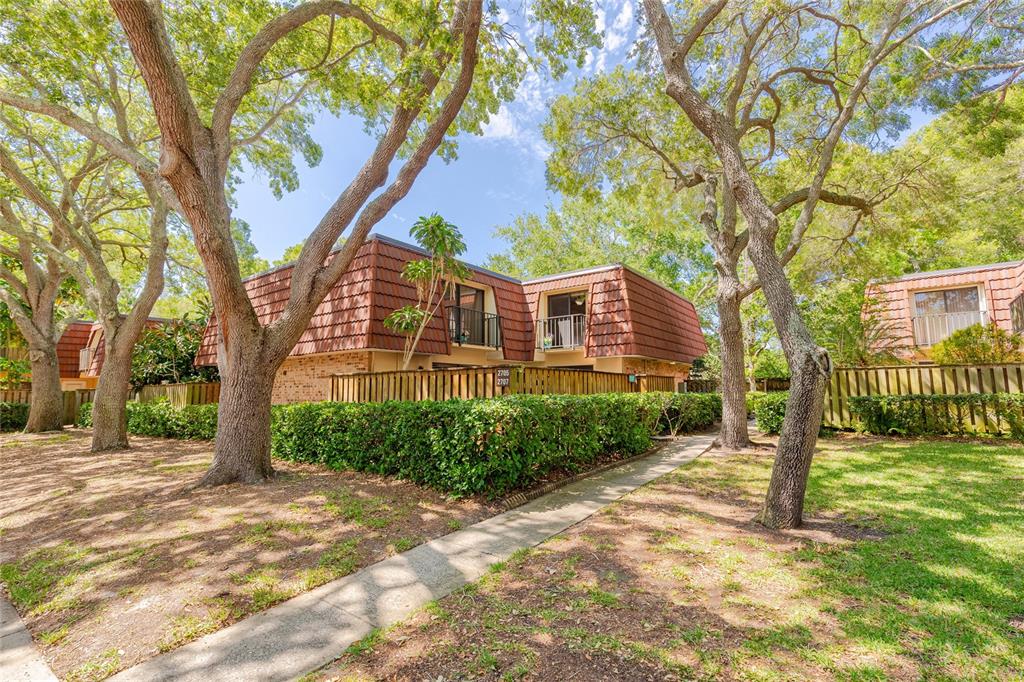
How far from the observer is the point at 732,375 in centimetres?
1055

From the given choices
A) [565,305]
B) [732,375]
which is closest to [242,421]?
[732,375]

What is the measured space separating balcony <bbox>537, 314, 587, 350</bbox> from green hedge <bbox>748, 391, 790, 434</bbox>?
20.2ft

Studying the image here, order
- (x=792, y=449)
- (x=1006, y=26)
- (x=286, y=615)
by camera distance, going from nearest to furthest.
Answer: (x=286, y=615)
(x=792, y=449)
(x=1006, y=26)

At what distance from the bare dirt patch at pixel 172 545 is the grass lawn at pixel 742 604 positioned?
1299mm

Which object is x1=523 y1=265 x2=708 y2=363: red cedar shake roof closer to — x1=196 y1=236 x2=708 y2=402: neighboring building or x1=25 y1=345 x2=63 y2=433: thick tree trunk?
x1=196 y1=236 x2=708 y2=402: neighboring building

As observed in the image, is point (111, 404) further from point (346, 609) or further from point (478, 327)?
point (346, 609)

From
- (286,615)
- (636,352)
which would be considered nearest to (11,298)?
(286,615)

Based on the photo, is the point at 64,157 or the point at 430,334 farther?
the point at 64,157

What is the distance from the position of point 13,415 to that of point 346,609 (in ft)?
78.9

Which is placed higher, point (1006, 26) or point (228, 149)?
point (1006, 26)

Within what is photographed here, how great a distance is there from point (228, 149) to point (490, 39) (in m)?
5.17

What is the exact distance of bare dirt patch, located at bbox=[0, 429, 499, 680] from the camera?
3082 mm

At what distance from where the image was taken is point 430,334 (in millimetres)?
11969

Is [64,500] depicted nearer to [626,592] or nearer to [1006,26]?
[626,592]
